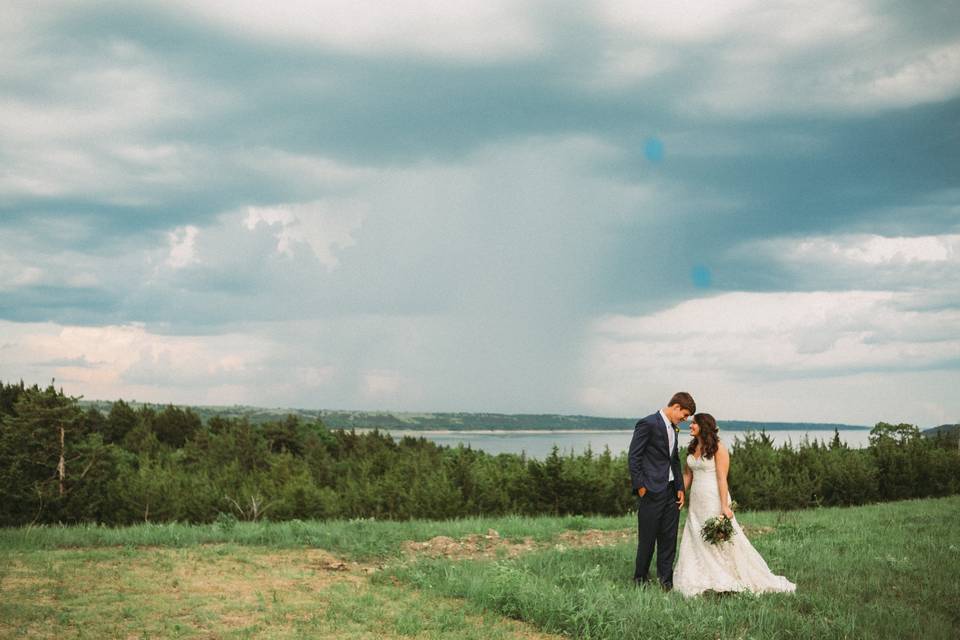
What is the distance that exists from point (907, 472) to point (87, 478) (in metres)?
35.3

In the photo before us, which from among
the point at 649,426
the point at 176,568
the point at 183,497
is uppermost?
the point at 649,426

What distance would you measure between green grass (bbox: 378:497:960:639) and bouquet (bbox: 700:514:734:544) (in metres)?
0.73

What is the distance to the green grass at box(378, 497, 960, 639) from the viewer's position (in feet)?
26.4

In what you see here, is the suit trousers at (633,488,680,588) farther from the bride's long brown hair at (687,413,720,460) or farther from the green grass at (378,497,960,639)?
the bride's long brown hair at (687,413,720,460)

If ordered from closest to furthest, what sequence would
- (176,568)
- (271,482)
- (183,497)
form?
(176,568) < (183,497) < (271,482)

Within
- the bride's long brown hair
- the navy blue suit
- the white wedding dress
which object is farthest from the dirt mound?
the bride's long brown hair

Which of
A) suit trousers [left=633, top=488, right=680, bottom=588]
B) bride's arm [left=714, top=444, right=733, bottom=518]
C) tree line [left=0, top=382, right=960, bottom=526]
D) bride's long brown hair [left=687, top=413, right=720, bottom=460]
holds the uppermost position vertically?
bride's long brown hair [left=687, top=413, right=720, bottom=460]

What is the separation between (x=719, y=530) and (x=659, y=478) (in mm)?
1115

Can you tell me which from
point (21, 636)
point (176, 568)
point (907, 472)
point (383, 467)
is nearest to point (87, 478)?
point (383, 467)

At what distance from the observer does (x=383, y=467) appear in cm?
5319

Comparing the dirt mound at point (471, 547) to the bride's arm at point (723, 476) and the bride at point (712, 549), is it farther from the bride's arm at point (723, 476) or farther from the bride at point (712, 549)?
the bride's arm at point (723, 476)

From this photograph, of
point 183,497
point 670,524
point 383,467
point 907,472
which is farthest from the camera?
point 383,467

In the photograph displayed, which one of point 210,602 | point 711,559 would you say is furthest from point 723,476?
point 210,602

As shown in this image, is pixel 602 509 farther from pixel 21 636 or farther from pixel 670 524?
pixel 21 636
